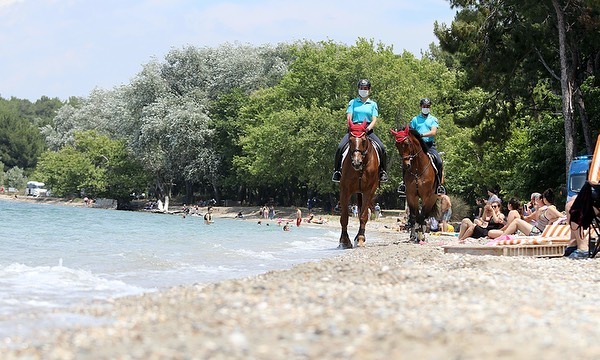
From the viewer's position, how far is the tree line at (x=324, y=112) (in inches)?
1336

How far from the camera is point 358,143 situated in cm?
1725

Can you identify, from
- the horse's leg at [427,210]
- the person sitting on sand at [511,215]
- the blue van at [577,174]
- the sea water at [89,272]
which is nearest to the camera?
the sea water at [89,272]

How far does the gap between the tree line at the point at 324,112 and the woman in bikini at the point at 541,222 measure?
39.9 feet

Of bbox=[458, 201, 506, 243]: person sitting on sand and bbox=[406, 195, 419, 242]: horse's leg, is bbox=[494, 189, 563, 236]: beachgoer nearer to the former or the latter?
bbox=[458, 201, 506, 243]: person sitting on sand

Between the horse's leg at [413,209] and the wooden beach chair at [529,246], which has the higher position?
the horse's leg at [413,209]

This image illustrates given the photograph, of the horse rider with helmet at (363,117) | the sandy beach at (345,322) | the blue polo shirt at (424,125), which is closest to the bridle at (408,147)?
the horse rider with helmet at (363,117)

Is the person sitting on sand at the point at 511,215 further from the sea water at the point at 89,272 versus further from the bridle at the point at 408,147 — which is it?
the sea water at the point at 89,272

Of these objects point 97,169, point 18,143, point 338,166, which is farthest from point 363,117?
point 18,143

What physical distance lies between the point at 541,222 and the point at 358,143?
5.08 metres

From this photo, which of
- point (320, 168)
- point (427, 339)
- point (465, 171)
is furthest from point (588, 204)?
point (320, 168)

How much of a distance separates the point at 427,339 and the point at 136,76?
80.4 metres

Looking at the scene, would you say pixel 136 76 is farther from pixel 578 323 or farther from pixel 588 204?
pixel 578 323

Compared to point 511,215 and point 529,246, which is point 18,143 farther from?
point 529,246

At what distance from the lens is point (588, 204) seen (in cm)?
1416
